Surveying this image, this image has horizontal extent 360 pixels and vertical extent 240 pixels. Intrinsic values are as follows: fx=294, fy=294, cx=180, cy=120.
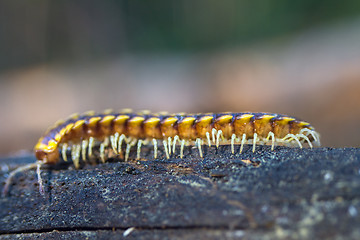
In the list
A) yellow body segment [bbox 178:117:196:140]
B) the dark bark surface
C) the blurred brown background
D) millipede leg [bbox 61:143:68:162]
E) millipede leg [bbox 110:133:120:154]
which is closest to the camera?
the dark bark surface

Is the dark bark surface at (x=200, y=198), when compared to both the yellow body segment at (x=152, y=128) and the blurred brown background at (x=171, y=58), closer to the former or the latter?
the yellow body segment at (x=152, y=128)

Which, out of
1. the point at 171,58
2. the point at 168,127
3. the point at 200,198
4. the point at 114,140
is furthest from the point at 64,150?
the point at 171,58

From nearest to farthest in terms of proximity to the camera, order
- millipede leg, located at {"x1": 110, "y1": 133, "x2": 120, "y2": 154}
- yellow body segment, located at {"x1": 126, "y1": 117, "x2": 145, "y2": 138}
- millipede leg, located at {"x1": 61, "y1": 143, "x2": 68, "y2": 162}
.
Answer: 1. millipede leg, located at {"x1": 110, "y1": 133, "x2": 120, "y2": 154}
2. yellow body segment, located at {"x1": 126, "y1": 117, "x2": 145, "y2": 138}
3. millipede leg, located at {"x1": 61, "y1": 143, "x2": 68, "y2": 162}

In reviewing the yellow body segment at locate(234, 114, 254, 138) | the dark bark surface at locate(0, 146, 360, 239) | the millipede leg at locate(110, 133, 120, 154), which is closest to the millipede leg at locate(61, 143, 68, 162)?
the dark bark surface at locate(0, 146, 360, 239)

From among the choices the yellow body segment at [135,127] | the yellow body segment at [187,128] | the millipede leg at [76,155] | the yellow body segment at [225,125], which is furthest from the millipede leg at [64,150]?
the yellow body segment at [225,125]

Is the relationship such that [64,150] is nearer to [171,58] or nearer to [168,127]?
[168,127]

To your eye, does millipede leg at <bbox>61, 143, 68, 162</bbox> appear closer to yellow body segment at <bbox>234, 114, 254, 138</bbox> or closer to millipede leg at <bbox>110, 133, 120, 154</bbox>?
millipede leg at <bbox>110, 133, 120, 154</bbox>

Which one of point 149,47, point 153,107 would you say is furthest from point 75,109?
point 149,47
